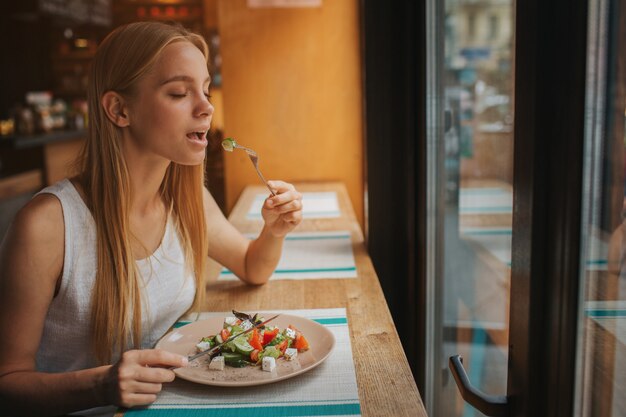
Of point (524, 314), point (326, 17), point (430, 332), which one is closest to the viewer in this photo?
point (524, 314)

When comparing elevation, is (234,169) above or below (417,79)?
below

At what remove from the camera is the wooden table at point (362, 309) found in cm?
92

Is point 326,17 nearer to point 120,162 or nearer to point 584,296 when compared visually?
point 120,162

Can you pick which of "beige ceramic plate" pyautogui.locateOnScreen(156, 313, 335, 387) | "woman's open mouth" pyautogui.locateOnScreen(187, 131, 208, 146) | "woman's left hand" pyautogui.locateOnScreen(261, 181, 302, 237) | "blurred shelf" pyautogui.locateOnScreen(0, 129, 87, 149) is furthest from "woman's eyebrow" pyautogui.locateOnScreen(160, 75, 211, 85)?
"blurred shelf" pyautogui.locateOnScreen(0, 129, 87, 149)

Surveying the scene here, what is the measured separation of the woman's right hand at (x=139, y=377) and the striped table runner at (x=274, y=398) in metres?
0.02

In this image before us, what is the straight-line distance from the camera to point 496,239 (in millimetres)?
1649

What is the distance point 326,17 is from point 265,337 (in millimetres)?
2111

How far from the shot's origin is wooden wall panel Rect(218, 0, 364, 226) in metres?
2.87

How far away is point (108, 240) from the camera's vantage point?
121 centimetres

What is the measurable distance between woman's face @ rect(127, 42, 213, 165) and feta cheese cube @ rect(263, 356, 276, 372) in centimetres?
45

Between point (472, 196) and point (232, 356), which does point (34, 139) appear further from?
point (232, 356)

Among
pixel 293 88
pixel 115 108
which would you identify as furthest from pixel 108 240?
pixel 293 88

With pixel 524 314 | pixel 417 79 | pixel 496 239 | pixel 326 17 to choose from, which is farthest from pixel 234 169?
pixel 524 314

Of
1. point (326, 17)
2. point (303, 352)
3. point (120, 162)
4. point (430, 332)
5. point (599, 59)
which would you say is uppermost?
point (326, 17)
